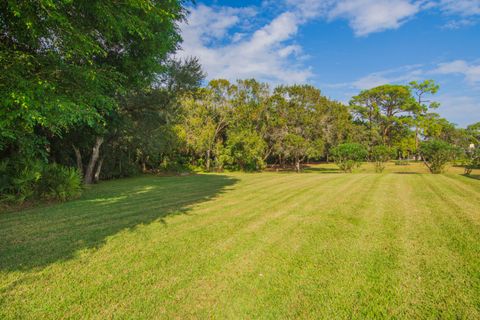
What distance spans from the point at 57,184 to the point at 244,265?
8198mm

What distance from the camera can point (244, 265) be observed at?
3.20m

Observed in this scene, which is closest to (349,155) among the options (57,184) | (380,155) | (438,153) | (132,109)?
(380,155)

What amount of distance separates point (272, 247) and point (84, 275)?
272 centimetres

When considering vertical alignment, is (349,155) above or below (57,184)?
above

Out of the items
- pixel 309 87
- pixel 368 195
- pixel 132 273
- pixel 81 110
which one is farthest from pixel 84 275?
pixel 309 87

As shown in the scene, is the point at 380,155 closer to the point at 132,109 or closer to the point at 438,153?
the point at 438,153

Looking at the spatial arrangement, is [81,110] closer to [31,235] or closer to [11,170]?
[31,235]

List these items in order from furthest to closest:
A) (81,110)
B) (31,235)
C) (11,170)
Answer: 1. (11,170)
2. (81,110)
3. (31,235)

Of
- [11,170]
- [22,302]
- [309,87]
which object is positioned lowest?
[22,302]

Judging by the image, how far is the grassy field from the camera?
2.34 meters

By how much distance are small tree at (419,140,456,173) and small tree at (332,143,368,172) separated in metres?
4.90

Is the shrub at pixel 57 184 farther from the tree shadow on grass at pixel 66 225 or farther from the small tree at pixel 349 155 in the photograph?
the small tree at pixel 349 155

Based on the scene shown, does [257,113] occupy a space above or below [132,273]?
above

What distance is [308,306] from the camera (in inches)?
92.4
